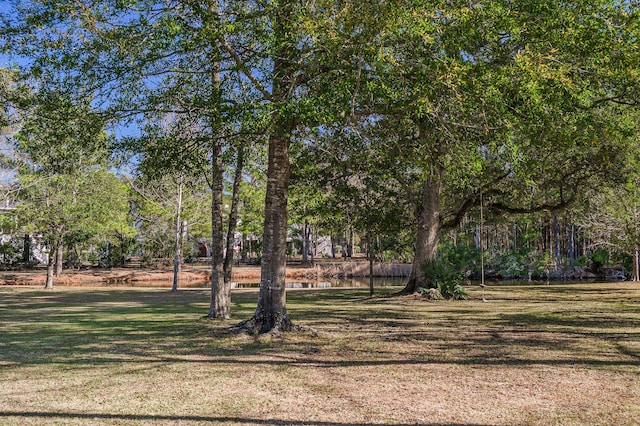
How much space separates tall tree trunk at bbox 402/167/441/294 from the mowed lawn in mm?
6753

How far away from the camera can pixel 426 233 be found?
2114cm

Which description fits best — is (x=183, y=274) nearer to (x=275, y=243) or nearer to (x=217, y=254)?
(x=217, y=254)

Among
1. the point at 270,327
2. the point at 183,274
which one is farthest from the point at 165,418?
the point at 183,274

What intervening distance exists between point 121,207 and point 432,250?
829 inches

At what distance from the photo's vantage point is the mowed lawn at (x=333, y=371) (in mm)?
5645

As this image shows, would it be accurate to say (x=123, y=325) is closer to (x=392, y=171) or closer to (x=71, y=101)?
(x=71, y=101)

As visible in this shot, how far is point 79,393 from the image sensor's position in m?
6.46

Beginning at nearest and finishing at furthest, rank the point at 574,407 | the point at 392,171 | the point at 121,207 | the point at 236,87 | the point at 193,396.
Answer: the point at 574,407
the point at 193,396
the point at 236,87
the point at 392,171
the point at 121,207

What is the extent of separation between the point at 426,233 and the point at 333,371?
14.0m

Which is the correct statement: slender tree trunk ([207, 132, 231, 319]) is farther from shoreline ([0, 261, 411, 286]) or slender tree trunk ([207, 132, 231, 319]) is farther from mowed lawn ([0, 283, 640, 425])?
shoreline ([0, 261, 411, 286])

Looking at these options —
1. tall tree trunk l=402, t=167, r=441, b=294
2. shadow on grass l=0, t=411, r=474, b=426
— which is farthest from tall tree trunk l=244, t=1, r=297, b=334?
tall tree trunk l=402, t=167, r=441, b=294

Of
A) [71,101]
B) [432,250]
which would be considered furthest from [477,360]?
[432,250]

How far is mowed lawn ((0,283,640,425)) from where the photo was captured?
18.5ft

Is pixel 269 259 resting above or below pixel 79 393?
above
